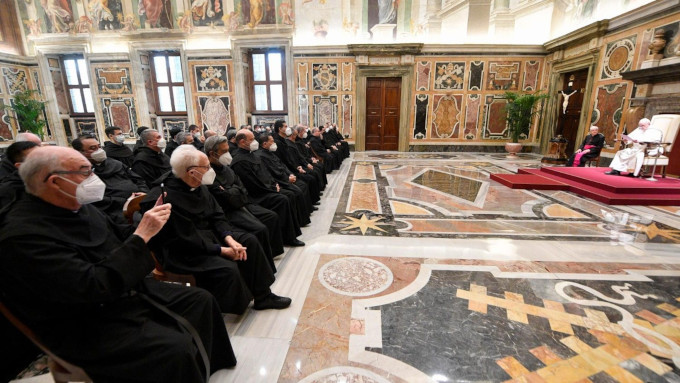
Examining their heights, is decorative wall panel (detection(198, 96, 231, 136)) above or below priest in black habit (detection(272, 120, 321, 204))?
above

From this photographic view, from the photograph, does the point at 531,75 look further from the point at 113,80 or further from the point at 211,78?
the point at 113,80

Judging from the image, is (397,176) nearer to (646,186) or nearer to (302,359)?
(646,186)

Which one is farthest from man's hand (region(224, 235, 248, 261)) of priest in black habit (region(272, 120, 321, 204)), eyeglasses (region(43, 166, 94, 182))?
priest in black habit (region(272, 120, 321, 204))

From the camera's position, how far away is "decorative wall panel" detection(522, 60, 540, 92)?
37.6 ft

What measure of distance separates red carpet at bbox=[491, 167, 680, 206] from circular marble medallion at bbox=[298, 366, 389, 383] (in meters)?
5.54

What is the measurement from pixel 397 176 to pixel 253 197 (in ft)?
15.3

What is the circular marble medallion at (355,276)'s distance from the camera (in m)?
2.70

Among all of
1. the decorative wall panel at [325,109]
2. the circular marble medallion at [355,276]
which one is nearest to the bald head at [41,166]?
the circular marble medallion at [355,276]

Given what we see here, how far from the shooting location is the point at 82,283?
1233mm

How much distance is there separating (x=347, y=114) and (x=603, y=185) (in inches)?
335

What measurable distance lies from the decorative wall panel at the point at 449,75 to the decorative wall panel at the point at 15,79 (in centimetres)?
1601

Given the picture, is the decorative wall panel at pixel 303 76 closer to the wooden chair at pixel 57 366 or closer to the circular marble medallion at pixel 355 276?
the circular marble medallion at pixel 355 276

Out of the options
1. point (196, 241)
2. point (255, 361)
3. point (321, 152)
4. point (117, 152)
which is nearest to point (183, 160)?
point (196, 241)

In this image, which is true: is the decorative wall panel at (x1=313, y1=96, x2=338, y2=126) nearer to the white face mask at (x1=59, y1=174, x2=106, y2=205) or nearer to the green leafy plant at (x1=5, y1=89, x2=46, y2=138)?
the green leafy plant at (x1=5, y1=89, x2=46, y2=138)
